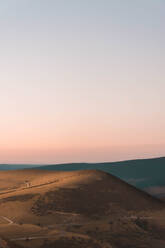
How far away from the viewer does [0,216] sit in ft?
109

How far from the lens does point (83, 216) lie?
35531mm

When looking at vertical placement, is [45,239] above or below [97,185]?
below

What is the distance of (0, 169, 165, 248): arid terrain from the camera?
2655 centimetres

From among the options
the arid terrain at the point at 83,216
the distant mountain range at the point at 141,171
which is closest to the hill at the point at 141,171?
→ the distant mountain range at the point at 141,171

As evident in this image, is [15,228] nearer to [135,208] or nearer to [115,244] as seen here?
[115,244]

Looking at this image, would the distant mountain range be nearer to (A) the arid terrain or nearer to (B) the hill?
(B) the hill

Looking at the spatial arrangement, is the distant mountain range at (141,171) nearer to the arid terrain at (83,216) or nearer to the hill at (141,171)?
the hill at (141,171)

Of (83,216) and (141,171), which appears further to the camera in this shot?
(141,171)

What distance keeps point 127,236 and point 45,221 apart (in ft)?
23.8

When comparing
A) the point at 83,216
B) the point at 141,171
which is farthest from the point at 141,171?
the point at 83,216

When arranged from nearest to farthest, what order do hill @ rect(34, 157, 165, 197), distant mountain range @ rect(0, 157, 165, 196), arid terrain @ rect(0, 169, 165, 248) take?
arid terrain @ rect(0, 169, 165, 248), distant mountain range @ rect(0, 157, 165, 196), hill @ rect(34, 157, 165, 197)

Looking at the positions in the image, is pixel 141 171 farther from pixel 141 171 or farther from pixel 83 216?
pixel 83 216

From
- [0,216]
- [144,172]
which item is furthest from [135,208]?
[144,172]

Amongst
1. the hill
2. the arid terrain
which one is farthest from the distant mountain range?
the arid terrain
